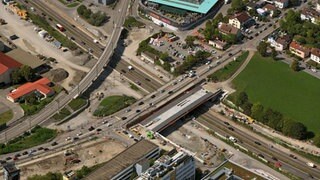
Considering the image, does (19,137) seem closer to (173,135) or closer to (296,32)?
(173,135)

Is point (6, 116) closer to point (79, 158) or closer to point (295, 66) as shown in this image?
point (79, 158)

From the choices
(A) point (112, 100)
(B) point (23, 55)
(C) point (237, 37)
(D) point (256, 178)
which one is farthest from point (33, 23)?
(D) point (256, 178)

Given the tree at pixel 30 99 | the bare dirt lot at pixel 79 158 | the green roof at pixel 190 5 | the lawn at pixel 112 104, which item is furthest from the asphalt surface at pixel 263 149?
the green roof at pixel 190 5

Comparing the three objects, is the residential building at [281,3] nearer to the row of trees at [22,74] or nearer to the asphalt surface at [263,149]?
the asphalt surface at [263,149]

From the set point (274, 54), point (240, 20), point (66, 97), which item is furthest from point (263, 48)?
point (66, 97)

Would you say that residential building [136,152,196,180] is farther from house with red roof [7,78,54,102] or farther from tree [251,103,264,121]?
house with red roof [7,78,54,102]

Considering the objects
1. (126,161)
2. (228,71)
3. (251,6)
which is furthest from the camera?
(251,6)

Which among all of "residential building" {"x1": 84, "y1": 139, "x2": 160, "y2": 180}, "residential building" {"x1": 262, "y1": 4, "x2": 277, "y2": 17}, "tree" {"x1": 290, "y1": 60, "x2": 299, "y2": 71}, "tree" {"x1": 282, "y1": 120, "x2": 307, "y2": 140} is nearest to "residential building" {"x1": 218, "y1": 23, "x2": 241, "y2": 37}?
"residential building" {"x1": 262, "y1": 4, "x2": 277, "y2": 17}

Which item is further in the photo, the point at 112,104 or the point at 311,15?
the point at 311,15
